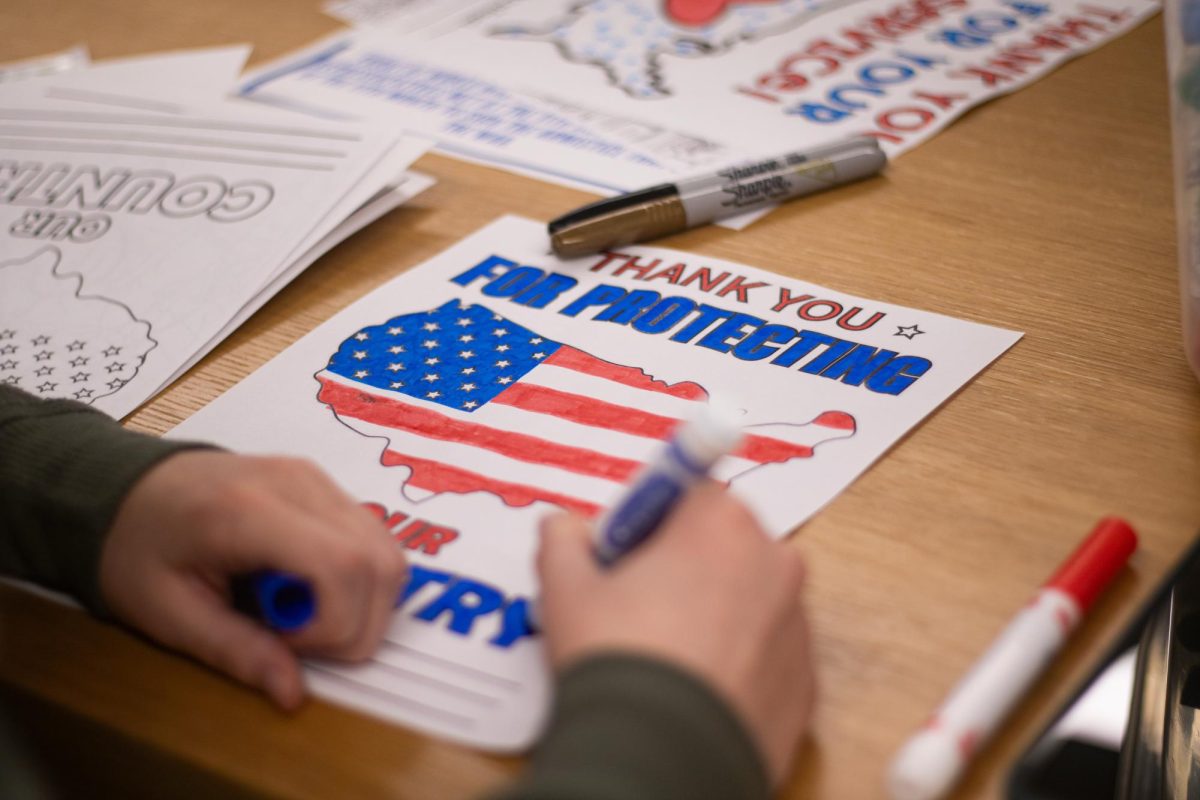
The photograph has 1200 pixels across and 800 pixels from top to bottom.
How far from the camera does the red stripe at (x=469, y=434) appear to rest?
0.53m

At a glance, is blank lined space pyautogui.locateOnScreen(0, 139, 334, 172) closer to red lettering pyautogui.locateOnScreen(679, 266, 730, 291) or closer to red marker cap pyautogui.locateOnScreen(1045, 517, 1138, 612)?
red lettering pyautogui.locateOnScreen(679, 266, 730, 291)

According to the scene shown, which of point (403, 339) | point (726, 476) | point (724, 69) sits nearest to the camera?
point (726, 476)

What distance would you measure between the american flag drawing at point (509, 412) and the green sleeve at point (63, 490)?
12cm

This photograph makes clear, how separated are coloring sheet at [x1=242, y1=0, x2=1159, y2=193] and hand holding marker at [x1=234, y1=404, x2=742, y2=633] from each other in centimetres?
43

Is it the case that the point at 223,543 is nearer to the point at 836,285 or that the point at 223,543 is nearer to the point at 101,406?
the point at 101,406

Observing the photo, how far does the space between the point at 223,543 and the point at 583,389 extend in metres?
0.21

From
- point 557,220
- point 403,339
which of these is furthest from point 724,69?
point 403,339

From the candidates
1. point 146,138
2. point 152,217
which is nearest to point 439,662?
point 152,217

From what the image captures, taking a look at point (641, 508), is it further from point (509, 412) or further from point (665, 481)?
point (509, 412)

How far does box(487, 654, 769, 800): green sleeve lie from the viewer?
327 mm

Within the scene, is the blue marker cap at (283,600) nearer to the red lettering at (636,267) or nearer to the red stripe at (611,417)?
the red stripe at (611,417)

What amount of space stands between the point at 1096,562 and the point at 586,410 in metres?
0.24

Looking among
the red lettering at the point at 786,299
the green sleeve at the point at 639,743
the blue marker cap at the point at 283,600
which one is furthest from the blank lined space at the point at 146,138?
the green sleeve at the point at 639,743

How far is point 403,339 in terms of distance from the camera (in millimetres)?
638
